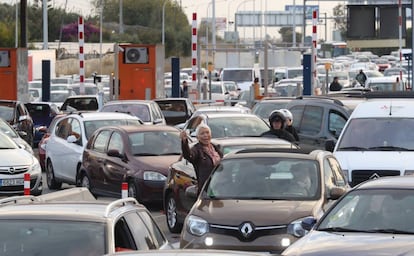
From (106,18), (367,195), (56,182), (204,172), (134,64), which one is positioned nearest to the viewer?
(367,195)

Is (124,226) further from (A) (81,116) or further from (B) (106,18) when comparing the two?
(B) (106,18)

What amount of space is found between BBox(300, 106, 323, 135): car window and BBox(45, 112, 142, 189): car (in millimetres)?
3135

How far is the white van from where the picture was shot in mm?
16828

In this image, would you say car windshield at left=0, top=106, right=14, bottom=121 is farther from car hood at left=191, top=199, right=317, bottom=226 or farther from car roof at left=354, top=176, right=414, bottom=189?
car roof at left=354, top=176, right=414, bottom=189

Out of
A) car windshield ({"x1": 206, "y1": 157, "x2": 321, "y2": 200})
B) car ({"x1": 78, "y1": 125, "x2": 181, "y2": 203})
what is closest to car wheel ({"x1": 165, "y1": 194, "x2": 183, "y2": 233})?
car ({"x1": 78, "y1": 125, "x2": 181, "y2": 203})

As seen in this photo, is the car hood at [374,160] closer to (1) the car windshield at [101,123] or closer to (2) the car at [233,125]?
(2) the car at [233,125]

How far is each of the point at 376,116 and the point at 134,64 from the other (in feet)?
73.3

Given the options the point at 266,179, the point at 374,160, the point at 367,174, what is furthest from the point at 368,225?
the point at 374,160

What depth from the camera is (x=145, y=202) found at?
19.2 m

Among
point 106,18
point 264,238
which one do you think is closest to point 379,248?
point 264,238

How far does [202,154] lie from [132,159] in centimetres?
471

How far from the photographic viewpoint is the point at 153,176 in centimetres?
1920

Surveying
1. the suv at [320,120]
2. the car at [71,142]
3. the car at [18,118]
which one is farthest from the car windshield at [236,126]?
the car at [18,118]

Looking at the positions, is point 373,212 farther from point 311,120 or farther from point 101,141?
point 311,120
